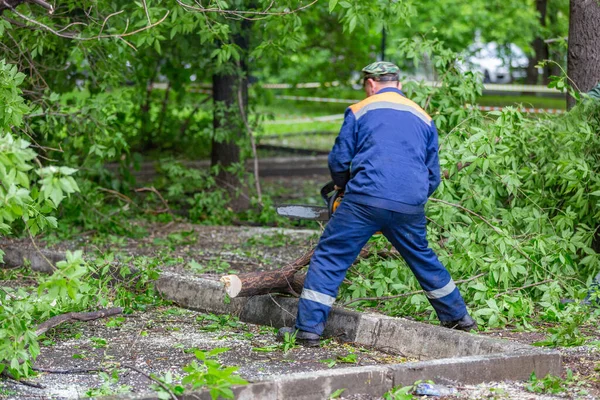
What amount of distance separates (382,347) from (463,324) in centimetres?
52

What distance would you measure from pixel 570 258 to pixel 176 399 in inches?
139

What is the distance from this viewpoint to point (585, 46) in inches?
277

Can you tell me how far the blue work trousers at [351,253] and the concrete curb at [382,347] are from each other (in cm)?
30

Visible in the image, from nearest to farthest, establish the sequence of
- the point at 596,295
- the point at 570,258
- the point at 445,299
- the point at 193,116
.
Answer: the point at 445,299, the point at 596,295, the point at 570,258, the point at 193,116

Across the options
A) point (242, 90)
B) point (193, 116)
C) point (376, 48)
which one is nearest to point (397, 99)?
point (242, 90)

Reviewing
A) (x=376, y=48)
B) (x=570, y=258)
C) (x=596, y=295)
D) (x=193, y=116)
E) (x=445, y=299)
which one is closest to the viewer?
(x=445, y=299)

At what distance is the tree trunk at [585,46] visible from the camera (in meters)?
6.99

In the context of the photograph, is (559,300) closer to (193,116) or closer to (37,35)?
(37,35)

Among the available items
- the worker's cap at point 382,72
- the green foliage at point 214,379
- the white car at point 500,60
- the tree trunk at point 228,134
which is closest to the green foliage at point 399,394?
the green foliage at point 214,379

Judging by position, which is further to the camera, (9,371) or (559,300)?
(559,300)

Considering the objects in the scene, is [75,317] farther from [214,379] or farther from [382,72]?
[382,72]

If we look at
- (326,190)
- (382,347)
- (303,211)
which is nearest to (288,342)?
(382,347)

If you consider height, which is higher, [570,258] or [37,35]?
[37,35]

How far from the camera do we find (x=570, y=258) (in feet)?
20.4
